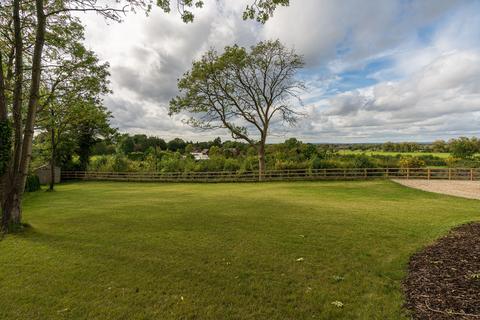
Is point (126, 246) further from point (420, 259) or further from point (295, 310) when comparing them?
point (420, 259)

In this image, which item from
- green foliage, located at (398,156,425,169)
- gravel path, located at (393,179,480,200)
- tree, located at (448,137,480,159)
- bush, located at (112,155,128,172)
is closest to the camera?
gravel path, located at (393,179,480,200)

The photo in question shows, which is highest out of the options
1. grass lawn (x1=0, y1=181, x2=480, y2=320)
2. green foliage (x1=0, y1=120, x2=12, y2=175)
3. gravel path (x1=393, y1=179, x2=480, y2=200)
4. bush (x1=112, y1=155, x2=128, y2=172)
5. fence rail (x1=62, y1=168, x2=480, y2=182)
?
green foliage (x1=0, y1=120, x2=12, y2=175)

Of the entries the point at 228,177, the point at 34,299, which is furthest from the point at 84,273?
the point at 228,177

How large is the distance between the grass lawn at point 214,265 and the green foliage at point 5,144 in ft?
6.31

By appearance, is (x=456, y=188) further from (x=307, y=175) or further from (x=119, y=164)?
(x=119, y=164)

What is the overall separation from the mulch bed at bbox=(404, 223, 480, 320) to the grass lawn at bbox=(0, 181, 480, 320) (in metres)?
0.20

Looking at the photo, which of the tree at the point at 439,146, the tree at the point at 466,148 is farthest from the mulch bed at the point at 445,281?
the tree at the point at 439,146

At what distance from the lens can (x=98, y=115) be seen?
19.1 metres

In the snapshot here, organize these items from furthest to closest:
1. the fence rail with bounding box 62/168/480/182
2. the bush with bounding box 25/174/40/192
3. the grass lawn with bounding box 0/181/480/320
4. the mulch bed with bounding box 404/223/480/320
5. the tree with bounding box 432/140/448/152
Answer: the tree with bounding box 432/140/448/152 < the fence rail with bounding box 62/168/480/182 < the bush with bounding box 25/174/40/192 < the grass lawn with bounding box 0/181/480/320 < the mulch bed with bounding box 404/223/480/320

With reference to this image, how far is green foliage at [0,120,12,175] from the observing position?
23.9 feet

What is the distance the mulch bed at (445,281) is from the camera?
302 cm

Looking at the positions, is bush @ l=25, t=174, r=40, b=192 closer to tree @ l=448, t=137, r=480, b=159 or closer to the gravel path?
the gravel path

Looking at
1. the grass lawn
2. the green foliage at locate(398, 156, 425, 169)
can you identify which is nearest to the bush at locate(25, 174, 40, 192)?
the grass lawn

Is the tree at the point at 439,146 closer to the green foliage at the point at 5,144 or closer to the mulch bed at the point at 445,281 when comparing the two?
the mulch bed at the point at 445,281
